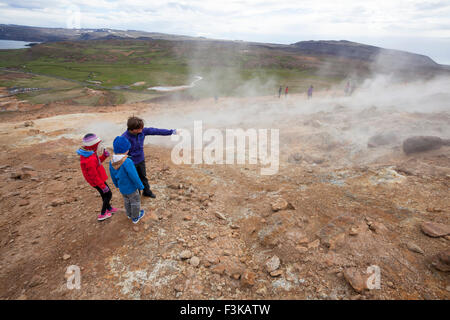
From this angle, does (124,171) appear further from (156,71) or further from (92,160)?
(156,71)

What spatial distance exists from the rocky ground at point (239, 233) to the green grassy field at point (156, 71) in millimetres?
15567

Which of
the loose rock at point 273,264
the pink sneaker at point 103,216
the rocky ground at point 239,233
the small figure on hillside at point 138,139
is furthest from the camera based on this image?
the pink sneaker at point 103,216

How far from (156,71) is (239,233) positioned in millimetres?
37324

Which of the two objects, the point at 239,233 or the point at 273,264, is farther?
the point at 239,233

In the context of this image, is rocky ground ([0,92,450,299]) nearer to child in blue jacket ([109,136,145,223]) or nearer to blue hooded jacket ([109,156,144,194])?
child in blue jacket ([109,136,145,223])

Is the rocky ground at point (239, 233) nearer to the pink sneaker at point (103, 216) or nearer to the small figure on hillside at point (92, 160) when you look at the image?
the pink sneaker at point (103, 216)

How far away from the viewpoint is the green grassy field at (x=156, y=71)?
71.3 ft

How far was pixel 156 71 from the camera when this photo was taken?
117 ft

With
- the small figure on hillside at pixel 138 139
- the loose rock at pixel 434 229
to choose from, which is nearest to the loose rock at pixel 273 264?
the loose rock at pixel 434 229

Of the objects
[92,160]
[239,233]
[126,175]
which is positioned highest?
[92,160]

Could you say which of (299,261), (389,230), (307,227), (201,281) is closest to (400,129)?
(389,230)

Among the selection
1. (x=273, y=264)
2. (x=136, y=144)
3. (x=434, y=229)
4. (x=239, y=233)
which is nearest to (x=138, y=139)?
(x=136, y=144)

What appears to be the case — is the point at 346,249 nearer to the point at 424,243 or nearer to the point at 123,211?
the point at 424,243
